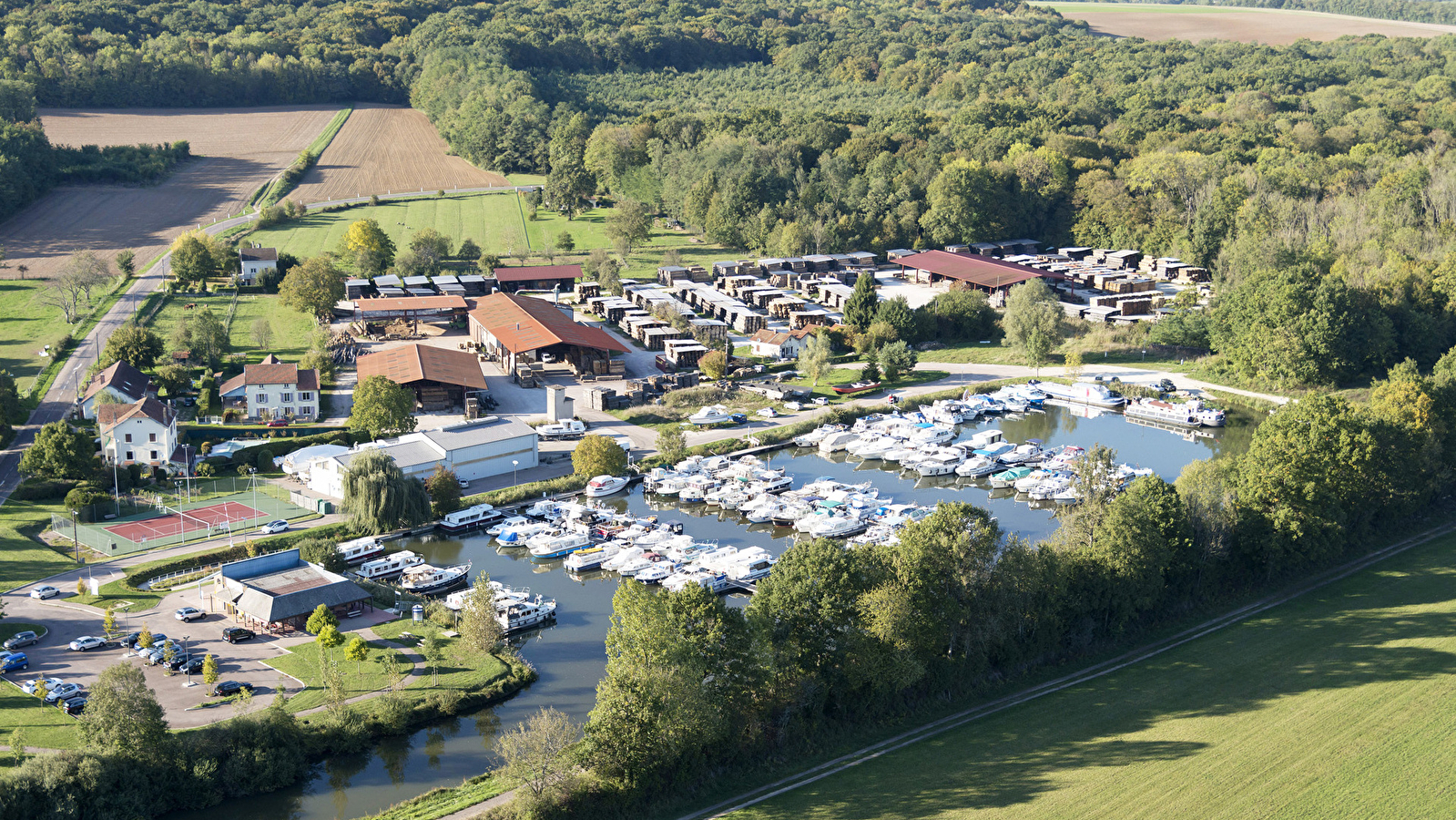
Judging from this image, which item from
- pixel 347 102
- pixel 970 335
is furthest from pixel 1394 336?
pixel 347 102

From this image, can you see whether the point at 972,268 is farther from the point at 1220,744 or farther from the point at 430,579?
the point at 1220,744

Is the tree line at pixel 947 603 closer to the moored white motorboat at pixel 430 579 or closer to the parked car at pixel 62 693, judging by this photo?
the moored white motorboat at pixel 430 579

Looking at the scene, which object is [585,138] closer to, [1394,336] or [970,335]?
[970,335]

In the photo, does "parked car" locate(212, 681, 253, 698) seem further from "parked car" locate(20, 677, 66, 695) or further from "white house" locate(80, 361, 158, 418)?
"white house" locate(80, 361, 158, 418)

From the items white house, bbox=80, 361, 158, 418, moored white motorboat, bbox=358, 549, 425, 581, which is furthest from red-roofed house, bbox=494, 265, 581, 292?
moored white motorboat, bbox=358, 549, 425, 581

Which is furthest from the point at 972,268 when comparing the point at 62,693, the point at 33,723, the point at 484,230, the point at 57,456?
the point at 33,723

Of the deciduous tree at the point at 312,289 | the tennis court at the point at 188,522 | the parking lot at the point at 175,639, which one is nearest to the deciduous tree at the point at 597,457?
the tennis court at the point at 188,522

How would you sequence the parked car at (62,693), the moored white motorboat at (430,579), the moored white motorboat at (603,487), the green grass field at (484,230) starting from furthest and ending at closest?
1. the green grass field at (484,230)
2. the moored white motorboat at (603,487)
3. the moored white motorboat at (430,579)
4. the parked car at (62,693)
